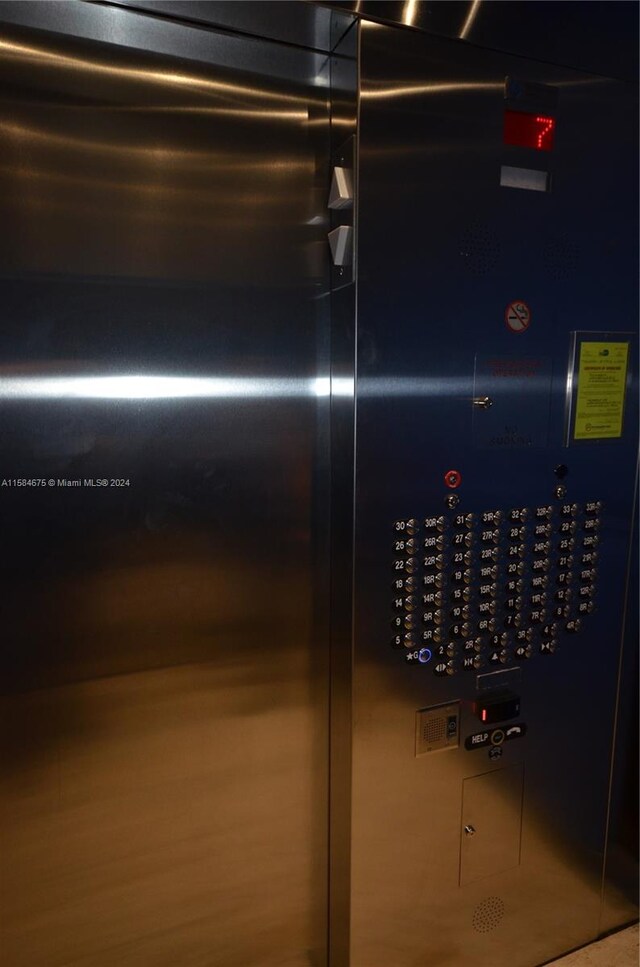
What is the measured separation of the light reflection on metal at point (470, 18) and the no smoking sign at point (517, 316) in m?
0.53

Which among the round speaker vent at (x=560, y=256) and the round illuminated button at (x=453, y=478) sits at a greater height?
the round speaker vent at (x=560, y=256)

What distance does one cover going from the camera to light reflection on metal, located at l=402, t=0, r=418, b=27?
130cm

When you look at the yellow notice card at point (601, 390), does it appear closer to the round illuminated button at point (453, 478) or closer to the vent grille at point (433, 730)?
the round illuminated button at point (453, 478)

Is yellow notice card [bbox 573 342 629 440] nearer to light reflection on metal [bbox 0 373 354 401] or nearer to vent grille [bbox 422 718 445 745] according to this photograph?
light reflection on metal [bbox 0 373 354 401]

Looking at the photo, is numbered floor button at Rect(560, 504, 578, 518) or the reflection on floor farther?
the reflection on floor

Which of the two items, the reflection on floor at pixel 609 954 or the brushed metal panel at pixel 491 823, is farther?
the reflection on floor at pixel 609 954

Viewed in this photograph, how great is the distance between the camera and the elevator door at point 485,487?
1383mm

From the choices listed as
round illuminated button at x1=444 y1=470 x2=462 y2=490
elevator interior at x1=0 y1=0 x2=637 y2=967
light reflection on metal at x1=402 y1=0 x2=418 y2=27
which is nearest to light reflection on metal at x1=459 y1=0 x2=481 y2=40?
elevator interior at x1=0 y1=0 x2=637 y2=967

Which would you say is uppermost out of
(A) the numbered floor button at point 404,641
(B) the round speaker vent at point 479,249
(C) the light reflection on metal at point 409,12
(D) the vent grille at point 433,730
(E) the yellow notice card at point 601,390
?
(C) the light reflection on metal at point 409,12

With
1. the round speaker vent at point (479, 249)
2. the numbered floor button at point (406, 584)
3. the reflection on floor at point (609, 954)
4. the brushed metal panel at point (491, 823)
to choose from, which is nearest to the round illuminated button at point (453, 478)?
the numbered floor button at point (406, 584)

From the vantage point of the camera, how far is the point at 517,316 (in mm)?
1514

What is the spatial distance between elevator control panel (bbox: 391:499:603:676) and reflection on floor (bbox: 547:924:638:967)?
0.83 metres

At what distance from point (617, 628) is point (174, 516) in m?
1.13

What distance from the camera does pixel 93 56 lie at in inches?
50.5
